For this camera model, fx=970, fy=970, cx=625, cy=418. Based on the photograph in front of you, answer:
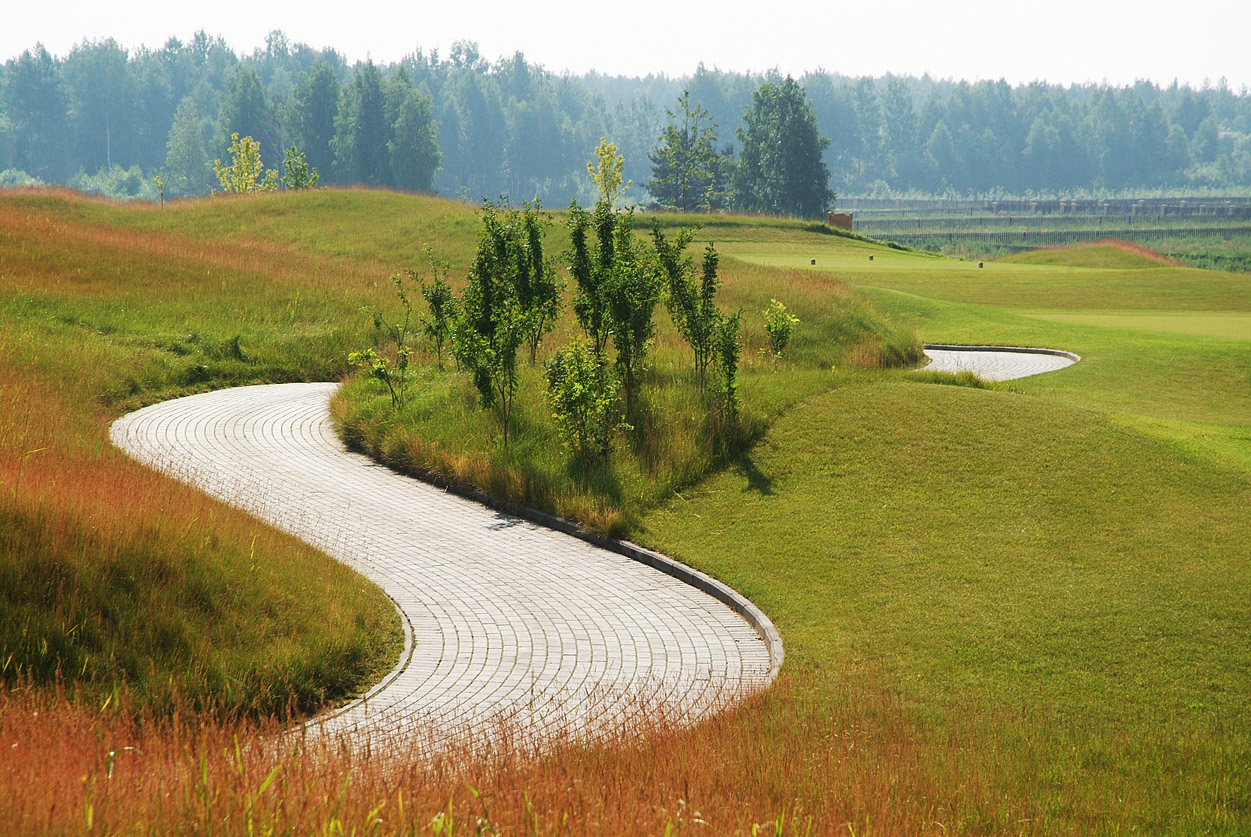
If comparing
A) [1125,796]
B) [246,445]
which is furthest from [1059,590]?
[246,445]

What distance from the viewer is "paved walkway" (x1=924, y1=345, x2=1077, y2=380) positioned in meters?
22.9

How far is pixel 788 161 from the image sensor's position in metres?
90.4

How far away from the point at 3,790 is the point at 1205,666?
27.5 ft

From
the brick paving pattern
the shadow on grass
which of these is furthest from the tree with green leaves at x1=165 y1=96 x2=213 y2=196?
the shadow on grass

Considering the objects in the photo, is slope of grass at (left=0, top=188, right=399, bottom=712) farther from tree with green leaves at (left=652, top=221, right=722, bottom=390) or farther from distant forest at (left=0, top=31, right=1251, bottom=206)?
distant forest at (left=0, top=31, right=1251, bottom=206)

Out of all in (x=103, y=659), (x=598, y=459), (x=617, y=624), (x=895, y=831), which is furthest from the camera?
(x=598, y=459)

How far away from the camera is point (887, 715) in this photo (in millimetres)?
6867

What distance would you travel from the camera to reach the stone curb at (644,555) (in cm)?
916

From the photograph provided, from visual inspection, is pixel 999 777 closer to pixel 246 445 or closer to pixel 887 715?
pixel 887 715

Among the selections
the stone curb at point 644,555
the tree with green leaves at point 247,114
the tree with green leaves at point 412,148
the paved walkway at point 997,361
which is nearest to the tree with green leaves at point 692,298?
the stone curb at point 644,555

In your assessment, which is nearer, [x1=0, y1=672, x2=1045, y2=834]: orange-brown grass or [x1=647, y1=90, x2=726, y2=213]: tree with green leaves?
[x1=0, y1=672, x2=1045, y2=834]: orange-brown grass

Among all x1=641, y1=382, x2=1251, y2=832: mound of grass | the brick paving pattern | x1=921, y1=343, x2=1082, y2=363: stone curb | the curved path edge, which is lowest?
the curved path edge

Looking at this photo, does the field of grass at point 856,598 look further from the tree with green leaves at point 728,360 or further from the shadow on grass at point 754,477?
the tree with green leaves at point 728,360

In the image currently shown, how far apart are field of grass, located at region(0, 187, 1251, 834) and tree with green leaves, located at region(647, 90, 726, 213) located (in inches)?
2789
